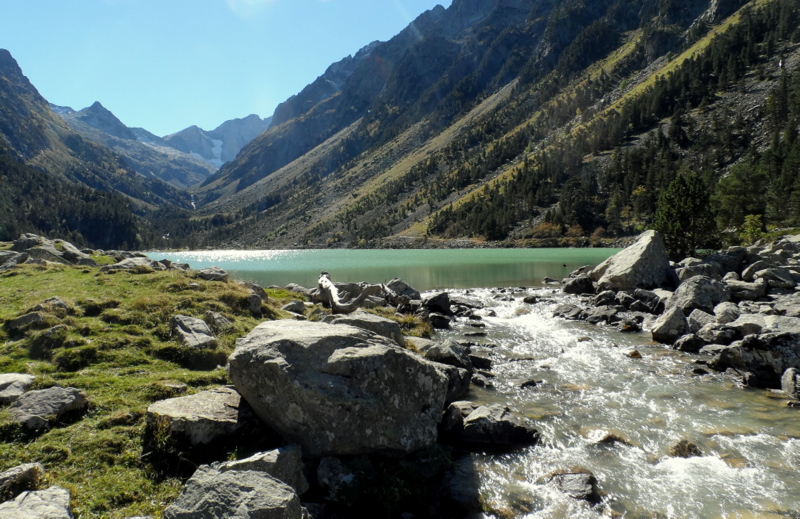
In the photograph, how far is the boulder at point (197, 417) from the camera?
7031 millimetres

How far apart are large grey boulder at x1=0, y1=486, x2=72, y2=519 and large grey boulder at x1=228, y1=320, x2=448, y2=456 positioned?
2.99 metres

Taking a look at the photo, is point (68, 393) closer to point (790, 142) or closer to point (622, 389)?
point (622, 389)

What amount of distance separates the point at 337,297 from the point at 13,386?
1756 cm

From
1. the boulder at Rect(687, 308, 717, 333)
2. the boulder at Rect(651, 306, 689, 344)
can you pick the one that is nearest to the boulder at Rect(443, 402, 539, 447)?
the boulder at Rect(651, 306, 689, 344)

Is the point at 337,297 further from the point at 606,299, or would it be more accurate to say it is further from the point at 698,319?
the point at 698,319

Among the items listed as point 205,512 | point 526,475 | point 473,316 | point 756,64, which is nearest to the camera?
point 205,512

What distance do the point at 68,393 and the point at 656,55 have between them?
253010 millimetres

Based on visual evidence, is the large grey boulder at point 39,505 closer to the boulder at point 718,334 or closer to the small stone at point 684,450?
the small stone at point 684,450

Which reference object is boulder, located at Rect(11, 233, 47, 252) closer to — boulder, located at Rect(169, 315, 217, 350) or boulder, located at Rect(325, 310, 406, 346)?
boulder, located at Rect(169, 315, 217, 350)

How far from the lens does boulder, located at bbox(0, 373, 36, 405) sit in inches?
295

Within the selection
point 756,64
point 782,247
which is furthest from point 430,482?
point 756,64

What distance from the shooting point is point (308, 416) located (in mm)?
7395

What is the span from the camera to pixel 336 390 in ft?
24.5

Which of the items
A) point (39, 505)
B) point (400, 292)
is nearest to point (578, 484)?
point (39, 505)
